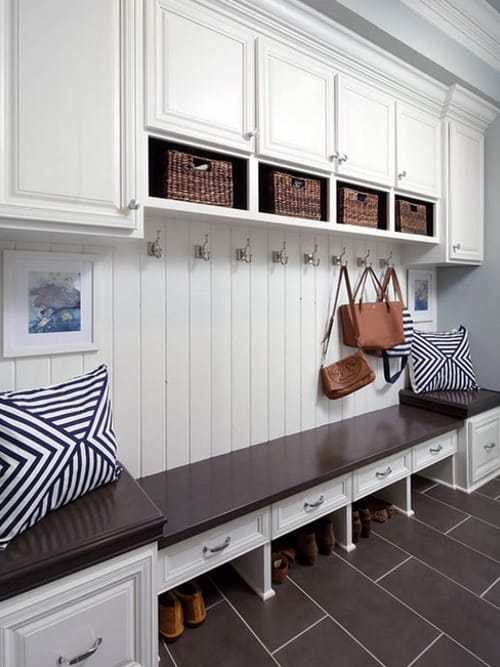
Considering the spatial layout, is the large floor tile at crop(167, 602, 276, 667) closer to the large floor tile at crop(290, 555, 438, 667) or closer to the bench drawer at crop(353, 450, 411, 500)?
the large floor tile at crop(290, 555, 438, 667)

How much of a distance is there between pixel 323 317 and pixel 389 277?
610mm

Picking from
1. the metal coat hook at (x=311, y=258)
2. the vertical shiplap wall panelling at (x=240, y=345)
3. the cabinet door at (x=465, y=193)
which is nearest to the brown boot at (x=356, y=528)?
the vertical shiplap wall panelling at (x=240, y=345)

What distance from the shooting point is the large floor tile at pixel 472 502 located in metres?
2.14

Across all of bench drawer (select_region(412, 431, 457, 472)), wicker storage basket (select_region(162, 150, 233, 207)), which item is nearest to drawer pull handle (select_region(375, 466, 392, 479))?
bench drawer (select_region(412, 431, 457, 472))

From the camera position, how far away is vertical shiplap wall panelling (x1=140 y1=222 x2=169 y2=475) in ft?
5.46

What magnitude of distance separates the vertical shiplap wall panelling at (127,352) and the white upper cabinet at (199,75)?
0.53m

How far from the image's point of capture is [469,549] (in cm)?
186

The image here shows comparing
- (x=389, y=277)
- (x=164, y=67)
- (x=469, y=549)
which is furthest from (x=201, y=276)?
(x=469, y=549)

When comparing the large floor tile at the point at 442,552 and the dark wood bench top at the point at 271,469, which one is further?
the large floor tile at the point at 442,552

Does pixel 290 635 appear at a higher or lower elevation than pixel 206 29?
lower

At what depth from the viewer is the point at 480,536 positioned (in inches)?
77.2

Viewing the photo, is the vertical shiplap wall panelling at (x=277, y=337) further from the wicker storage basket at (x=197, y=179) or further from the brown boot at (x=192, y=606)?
the brown boot at (x=192, y=606)

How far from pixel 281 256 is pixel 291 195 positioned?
0.36 meters

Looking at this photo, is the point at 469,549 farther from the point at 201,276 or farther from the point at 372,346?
the point at 201,276
